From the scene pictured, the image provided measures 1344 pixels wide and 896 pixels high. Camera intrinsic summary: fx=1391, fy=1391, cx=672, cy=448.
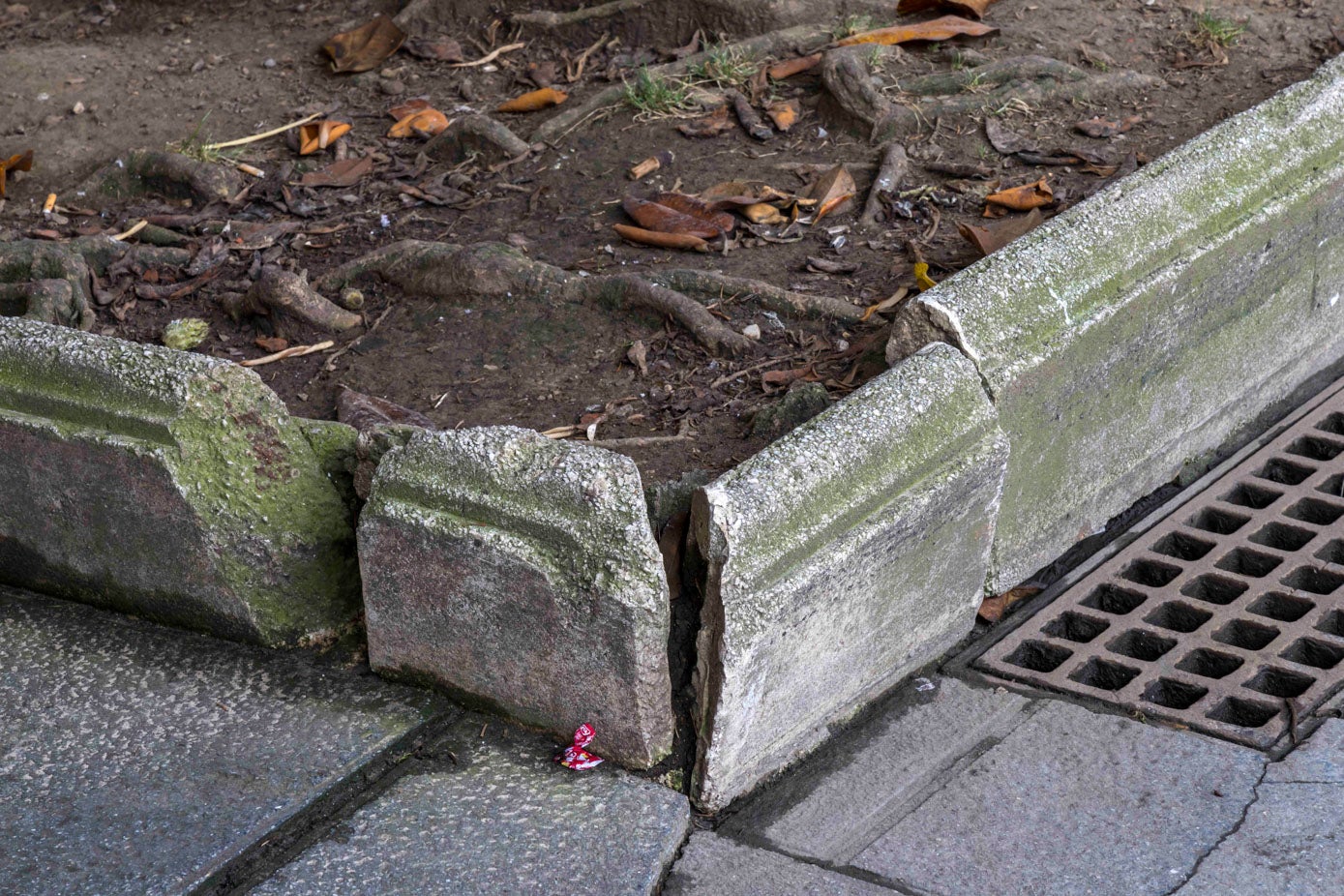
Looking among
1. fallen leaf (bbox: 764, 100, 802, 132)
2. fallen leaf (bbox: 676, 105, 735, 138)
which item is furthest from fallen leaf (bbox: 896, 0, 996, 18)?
fallen leaf (bbox: 676, 105, 735, 138)

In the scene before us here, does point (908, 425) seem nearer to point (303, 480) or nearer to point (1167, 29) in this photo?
point (303, 480)

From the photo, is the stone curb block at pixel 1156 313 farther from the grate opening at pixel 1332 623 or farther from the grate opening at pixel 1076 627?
the grate opening at pixel 1332 623

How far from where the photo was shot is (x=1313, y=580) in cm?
285

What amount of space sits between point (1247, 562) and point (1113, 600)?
30cm

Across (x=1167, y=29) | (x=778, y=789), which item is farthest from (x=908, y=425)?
(x=1167, y=29)

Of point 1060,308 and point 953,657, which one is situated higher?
point 1060,308

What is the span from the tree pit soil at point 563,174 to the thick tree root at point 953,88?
3cm

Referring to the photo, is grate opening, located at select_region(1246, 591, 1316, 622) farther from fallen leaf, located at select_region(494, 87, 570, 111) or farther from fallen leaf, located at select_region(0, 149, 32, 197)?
fallen leaf, located at select_region(0, 149, 32, 197)

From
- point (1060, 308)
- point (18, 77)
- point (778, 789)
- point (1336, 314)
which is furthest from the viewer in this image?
point (18, 77)

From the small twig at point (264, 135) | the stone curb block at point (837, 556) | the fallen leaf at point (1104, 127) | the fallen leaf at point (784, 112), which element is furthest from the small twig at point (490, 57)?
the stone curb block at point (837, 556)

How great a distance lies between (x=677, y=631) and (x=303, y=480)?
760 mm

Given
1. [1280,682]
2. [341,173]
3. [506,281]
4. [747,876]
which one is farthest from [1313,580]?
[341,173]

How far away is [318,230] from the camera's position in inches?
142

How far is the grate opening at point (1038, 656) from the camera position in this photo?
2727 mm
